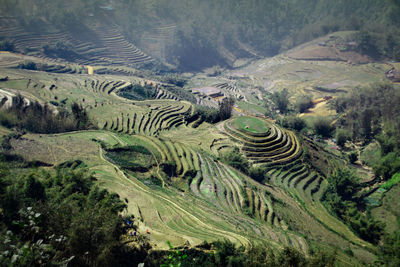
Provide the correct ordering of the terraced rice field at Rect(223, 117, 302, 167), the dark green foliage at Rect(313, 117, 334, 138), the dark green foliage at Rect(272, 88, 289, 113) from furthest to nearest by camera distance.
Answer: the dark green foliage at Rect(272, 88, 289, 113), the dark green foliage at Rect(313, 117, 334, 138), the terraced rice field at Rect(223, 117, 302, 167)

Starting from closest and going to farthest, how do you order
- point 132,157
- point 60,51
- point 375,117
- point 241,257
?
point 241,257 < point 132,157 < point 375,117 < point 60,51

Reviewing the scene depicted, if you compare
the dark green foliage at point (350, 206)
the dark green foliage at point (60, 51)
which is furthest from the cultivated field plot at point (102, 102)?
the dark green foliage at point (60, 51)

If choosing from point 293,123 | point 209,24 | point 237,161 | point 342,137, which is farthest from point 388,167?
point 209,24

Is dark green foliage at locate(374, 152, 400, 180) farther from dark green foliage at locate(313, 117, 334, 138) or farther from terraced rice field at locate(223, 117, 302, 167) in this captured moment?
dark green foliage at locate(313, 117, 334, 138)

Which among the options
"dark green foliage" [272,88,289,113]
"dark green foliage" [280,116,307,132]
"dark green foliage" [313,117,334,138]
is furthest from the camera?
"dark green foliage" [272,88,289,113]

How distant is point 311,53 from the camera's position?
108m

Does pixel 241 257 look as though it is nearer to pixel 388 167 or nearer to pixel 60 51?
pixel 388 167

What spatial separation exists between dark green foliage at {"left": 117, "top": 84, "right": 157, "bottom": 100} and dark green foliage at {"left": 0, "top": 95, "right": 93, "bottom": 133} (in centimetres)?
2041

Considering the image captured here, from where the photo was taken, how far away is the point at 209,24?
143 metres

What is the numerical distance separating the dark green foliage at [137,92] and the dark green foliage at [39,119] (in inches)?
804

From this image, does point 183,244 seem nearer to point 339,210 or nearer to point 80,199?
point 80,199

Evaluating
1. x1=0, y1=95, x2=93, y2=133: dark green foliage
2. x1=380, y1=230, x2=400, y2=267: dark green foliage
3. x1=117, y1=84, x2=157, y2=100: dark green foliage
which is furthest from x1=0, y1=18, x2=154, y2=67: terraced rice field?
x1=380, y1=230, x2=400, y2=267: dark green foliage

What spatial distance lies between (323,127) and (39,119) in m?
53.8

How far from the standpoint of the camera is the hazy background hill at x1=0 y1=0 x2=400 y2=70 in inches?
3839
